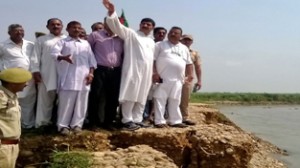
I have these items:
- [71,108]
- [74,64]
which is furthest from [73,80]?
[71,108]

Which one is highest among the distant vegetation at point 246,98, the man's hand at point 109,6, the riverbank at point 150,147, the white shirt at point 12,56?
the man's hand at point 109,6

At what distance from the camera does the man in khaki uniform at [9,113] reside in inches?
185

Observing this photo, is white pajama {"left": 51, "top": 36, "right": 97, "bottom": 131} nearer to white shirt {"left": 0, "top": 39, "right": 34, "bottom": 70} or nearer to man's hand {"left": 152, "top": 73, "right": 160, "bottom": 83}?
white shirt {"left": 0, "top": 39, "right": 34, "bottom": 70}

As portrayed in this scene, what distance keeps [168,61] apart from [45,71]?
6.73 ft

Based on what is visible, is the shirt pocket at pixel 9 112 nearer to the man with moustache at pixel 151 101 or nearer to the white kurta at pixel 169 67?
the white kurta at pixel 169 67

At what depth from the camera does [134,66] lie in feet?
22.6

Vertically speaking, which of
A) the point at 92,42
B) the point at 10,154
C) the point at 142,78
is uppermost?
the point at 92,42

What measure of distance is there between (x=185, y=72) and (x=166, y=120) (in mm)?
958

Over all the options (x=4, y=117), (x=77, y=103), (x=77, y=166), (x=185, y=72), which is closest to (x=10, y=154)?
(x=4, y=117)

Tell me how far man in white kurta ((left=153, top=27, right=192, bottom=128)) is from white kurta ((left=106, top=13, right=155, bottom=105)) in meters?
0.42

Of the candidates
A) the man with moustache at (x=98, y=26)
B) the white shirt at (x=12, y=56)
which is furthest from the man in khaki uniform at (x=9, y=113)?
the man with moustache at (x=98, y=26)

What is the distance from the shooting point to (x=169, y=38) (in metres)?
7.57

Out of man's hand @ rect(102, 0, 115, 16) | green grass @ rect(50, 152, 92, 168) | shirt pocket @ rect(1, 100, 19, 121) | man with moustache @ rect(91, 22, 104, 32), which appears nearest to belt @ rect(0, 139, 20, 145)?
shirt pocket @ rect(1, 100, 19, 121)

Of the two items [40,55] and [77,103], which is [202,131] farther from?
[40,55]
